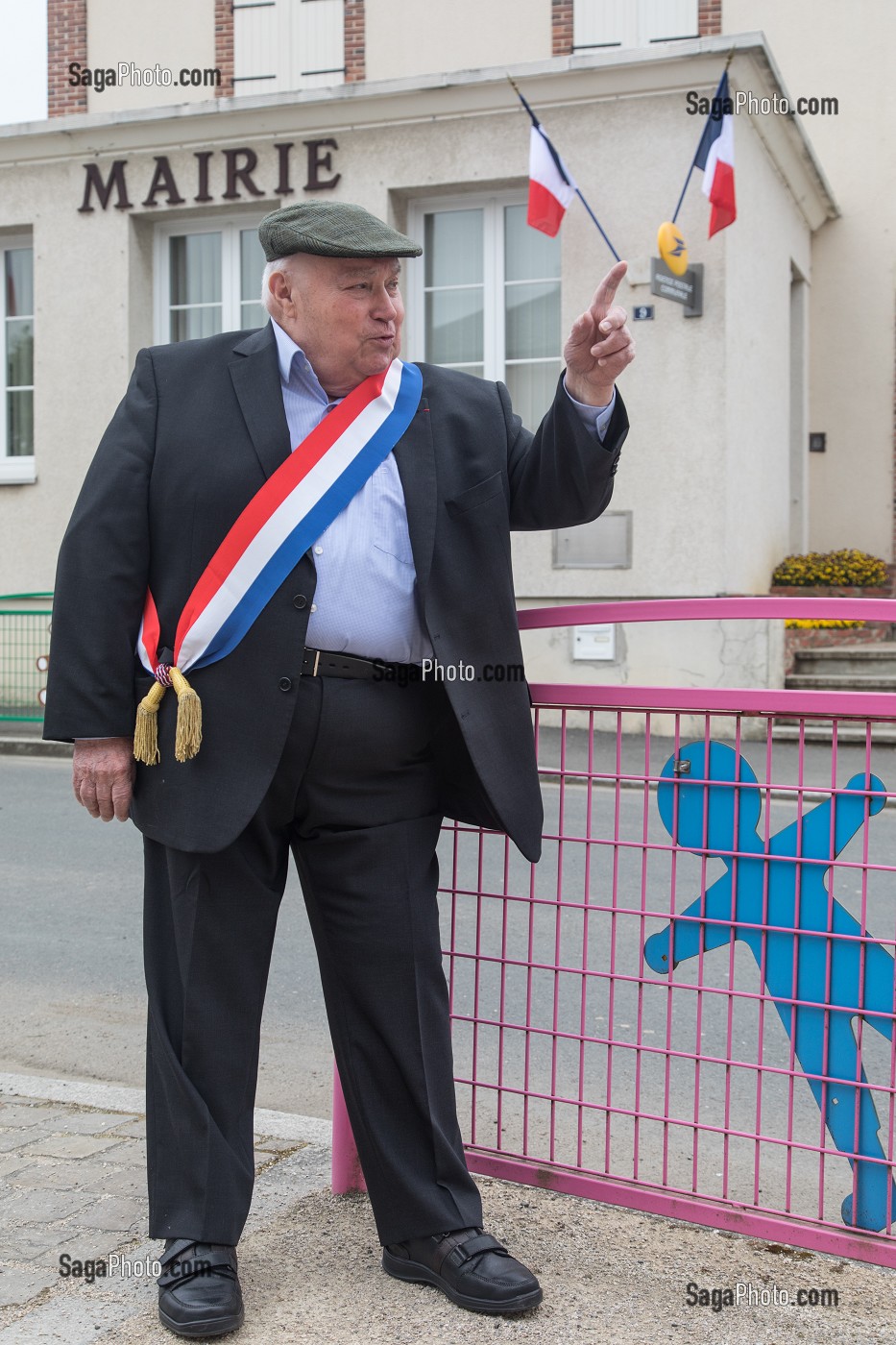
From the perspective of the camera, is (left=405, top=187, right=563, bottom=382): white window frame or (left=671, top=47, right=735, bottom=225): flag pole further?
(left=405, top=187, right=563, bottom=382): white window frame

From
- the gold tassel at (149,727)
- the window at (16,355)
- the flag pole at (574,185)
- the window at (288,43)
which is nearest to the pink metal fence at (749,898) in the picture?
the gold tassel at (149,727)

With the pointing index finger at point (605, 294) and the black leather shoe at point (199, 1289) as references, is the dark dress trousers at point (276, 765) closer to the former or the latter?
the black leather shoe at point (199, 1289)

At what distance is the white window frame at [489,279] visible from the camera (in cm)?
1380

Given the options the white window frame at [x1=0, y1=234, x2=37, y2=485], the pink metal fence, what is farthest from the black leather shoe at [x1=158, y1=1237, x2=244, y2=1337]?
the white window frame at [x1=0, y1=234, x2=37, y2=485]

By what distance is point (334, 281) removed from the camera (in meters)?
2.73

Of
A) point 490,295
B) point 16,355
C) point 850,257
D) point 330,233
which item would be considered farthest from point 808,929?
point 850,257

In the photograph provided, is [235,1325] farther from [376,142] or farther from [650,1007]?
[376,142]

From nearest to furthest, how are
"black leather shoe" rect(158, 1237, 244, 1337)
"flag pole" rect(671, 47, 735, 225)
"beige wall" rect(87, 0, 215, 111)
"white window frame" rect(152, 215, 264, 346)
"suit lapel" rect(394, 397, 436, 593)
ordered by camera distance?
"black leather shoe" rect(158, 1237, 244, 1337) → "suit lapel" rect(394, 397, 436, 593) → "flag pole" rect(671, 47, 735, 225) → "white window frame" rect(152, 215, 264, 346) → "beige wall" rect(87, 0, 215, 111)

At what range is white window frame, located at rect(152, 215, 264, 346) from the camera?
14.6 meters

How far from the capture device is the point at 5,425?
15.4m

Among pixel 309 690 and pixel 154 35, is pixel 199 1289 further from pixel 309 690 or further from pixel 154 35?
pixel 154 35

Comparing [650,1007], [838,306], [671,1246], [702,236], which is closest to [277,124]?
[702,236]

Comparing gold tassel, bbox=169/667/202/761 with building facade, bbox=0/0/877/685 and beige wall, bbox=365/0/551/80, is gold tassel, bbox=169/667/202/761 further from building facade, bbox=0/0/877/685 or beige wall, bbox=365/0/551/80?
beige wall, bbox=365/0/551/80

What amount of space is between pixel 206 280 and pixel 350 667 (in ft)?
42.5
